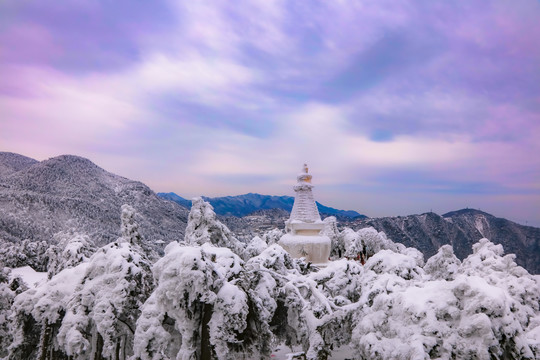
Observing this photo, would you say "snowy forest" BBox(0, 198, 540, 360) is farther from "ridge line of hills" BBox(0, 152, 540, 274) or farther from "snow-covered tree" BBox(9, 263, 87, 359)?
"ridge line of hills" BBox(0, 152, 540, 274)

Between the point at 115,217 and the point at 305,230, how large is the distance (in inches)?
3127

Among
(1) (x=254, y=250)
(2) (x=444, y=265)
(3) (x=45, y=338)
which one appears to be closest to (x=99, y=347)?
(3) (x=45, y=338)

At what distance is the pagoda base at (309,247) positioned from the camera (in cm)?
1983

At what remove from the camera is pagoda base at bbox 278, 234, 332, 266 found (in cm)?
1983

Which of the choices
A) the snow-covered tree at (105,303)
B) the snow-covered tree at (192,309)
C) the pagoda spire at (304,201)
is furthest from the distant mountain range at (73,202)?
the snow-covered tree at (192,309)

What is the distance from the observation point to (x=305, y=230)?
20.6 metres

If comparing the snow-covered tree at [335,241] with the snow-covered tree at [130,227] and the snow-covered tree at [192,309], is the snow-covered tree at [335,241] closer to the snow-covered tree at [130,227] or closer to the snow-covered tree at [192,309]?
the snow-covered tree at [130,227]

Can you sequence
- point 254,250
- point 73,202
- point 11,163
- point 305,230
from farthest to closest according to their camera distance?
point 11,163, point 73,202, point 305,230, point 254,250

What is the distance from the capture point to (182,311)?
7996mm

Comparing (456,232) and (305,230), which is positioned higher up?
(305,230)

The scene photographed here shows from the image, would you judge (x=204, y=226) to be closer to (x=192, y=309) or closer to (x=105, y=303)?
(x=105, y=303)

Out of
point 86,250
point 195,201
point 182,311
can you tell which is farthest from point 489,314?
point 86,250

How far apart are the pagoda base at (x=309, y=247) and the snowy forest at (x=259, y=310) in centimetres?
630

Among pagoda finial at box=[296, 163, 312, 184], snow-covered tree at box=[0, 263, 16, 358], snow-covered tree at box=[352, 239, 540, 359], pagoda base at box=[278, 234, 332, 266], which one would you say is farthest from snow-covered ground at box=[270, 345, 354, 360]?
snow-covered tree at box=[0, 263, 16, 358]
